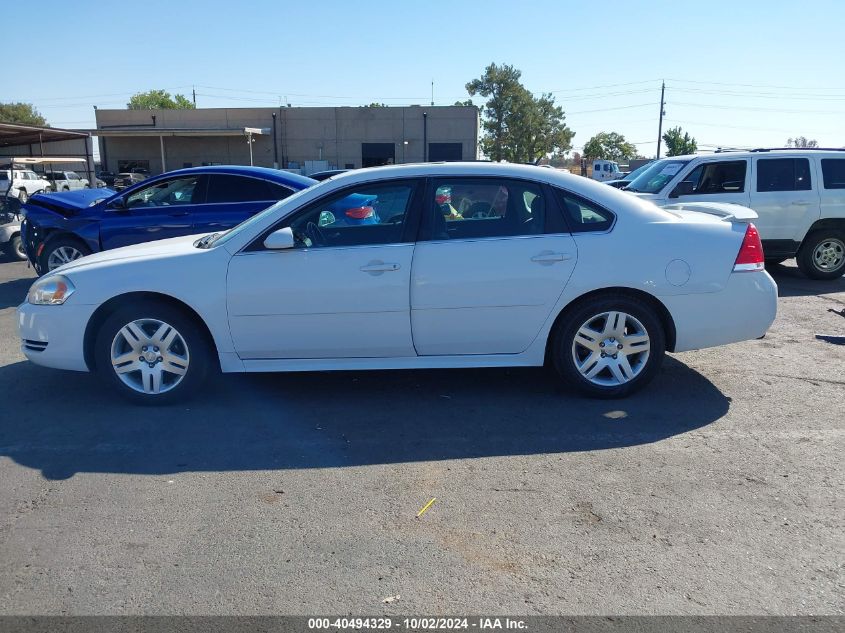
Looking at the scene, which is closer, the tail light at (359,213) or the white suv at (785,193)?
the tail light at (359,213)

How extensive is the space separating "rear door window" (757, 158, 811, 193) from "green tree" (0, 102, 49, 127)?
270ft

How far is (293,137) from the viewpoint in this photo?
50312 millimetres

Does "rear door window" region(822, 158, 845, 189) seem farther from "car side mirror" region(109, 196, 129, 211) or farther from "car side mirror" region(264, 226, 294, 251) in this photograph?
"car side mirror" region(109, 196, 129, 211)

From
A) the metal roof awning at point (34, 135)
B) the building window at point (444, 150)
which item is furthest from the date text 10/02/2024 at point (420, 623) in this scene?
the building window at point (444, 150)

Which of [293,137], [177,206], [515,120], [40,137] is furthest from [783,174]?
[515,120]

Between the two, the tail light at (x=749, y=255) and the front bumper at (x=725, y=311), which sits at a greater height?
the tail light at (x=749, y=255)

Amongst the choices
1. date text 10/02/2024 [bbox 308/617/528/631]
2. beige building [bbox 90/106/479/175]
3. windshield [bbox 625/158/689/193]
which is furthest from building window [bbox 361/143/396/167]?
date text 10/02/2024 [bbox 308/617/528/631]

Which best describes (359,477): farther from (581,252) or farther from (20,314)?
(20,314)

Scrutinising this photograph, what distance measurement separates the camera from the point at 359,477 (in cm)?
403

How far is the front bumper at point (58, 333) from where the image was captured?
504 centimetres

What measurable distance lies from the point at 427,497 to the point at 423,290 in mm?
1599

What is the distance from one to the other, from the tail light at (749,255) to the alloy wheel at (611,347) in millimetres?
843

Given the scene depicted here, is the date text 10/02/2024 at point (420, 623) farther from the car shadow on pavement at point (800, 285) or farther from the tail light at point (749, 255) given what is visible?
the car shadow on pavement at point (800, 285)

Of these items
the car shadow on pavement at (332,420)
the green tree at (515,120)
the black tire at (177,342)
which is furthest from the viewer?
the green tree at (515,120)
